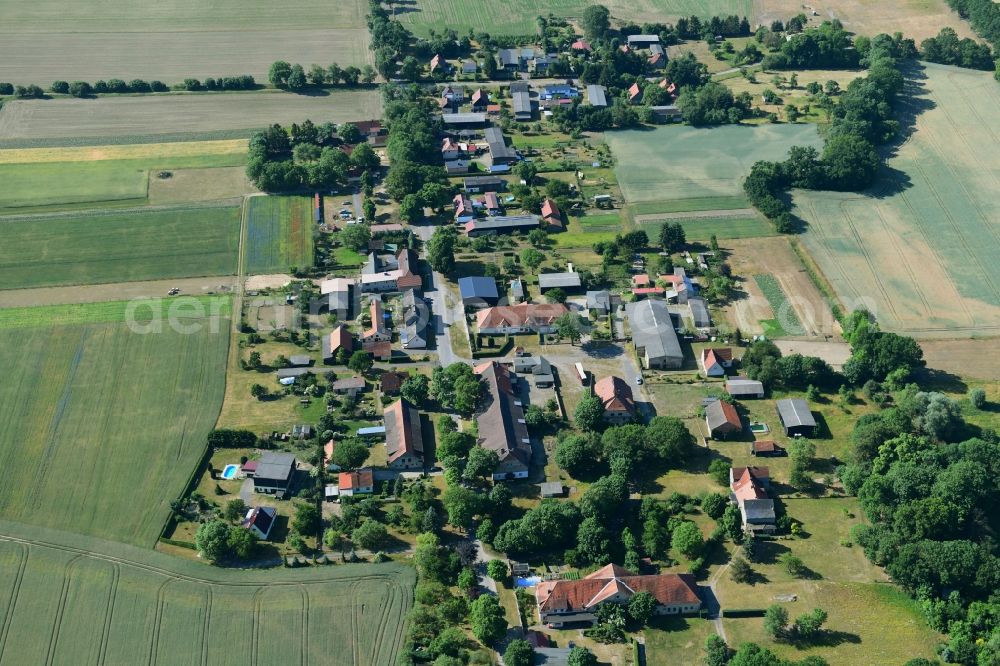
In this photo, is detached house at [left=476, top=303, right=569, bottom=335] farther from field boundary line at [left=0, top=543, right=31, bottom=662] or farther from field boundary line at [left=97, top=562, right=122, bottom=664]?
field boundary line at [left=0, top=543, right=31, bottom=662]

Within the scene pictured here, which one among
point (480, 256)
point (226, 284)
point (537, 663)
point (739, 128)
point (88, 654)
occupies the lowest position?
point (88, 654)

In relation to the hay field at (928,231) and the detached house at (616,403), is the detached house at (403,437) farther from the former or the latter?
the hay field at (928,231)

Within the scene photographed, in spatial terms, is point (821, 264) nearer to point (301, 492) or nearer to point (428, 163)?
point (428, 163)

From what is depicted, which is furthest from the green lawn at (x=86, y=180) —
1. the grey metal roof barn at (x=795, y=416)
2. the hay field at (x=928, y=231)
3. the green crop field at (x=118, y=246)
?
the grey metal roof barn at (x=795, y=416)

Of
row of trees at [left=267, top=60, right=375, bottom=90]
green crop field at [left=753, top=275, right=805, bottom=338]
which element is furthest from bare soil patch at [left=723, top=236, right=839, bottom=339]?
row of trees at [left=267, top=60, right=375, bottom=90]

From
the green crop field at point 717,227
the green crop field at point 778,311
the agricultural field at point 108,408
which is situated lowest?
the agricultural field at point 108,408

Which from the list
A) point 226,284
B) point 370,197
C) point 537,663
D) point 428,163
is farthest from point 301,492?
point 428,163

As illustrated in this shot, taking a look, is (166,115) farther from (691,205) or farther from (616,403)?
(616,403)
